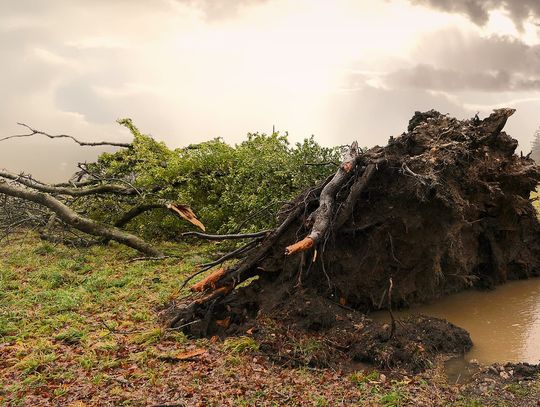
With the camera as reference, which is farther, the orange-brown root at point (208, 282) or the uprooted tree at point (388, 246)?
the orange-brown root at point (208, 282)

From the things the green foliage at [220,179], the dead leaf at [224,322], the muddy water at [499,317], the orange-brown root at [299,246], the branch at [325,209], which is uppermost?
the green foliage at [220,179]

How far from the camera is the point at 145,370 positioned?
16.6 ft

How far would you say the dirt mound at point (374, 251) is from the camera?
18.8ft

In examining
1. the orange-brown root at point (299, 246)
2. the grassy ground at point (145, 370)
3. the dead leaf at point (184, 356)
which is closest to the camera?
the grassy ground at point (145, 370)

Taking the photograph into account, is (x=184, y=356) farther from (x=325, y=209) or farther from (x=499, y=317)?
(x=499, y=317)

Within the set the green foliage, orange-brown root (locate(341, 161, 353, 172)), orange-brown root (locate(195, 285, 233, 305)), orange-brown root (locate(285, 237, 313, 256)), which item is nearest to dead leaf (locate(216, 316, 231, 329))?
orange-brown root (locate(195, 285, 233, 305))

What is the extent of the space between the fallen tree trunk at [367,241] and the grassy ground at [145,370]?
631mm

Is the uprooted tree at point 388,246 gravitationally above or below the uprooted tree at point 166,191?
below

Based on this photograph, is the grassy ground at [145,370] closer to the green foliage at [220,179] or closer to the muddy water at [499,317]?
the muddy water at [499,317]

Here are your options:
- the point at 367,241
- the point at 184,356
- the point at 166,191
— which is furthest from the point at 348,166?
the point at 166,191

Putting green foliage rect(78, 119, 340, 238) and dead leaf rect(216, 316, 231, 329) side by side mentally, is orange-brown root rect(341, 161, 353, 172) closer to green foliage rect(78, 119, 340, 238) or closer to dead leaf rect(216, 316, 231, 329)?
dead leaf rect(216, 316, 231, 329)

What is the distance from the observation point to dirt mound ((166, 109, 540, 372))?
5734 mm

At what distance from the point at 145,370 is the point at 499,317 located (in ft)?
16.3

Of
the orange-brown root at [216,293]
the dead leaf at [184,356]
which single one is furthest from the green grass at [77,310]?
the orange-brown root at [216,293]
